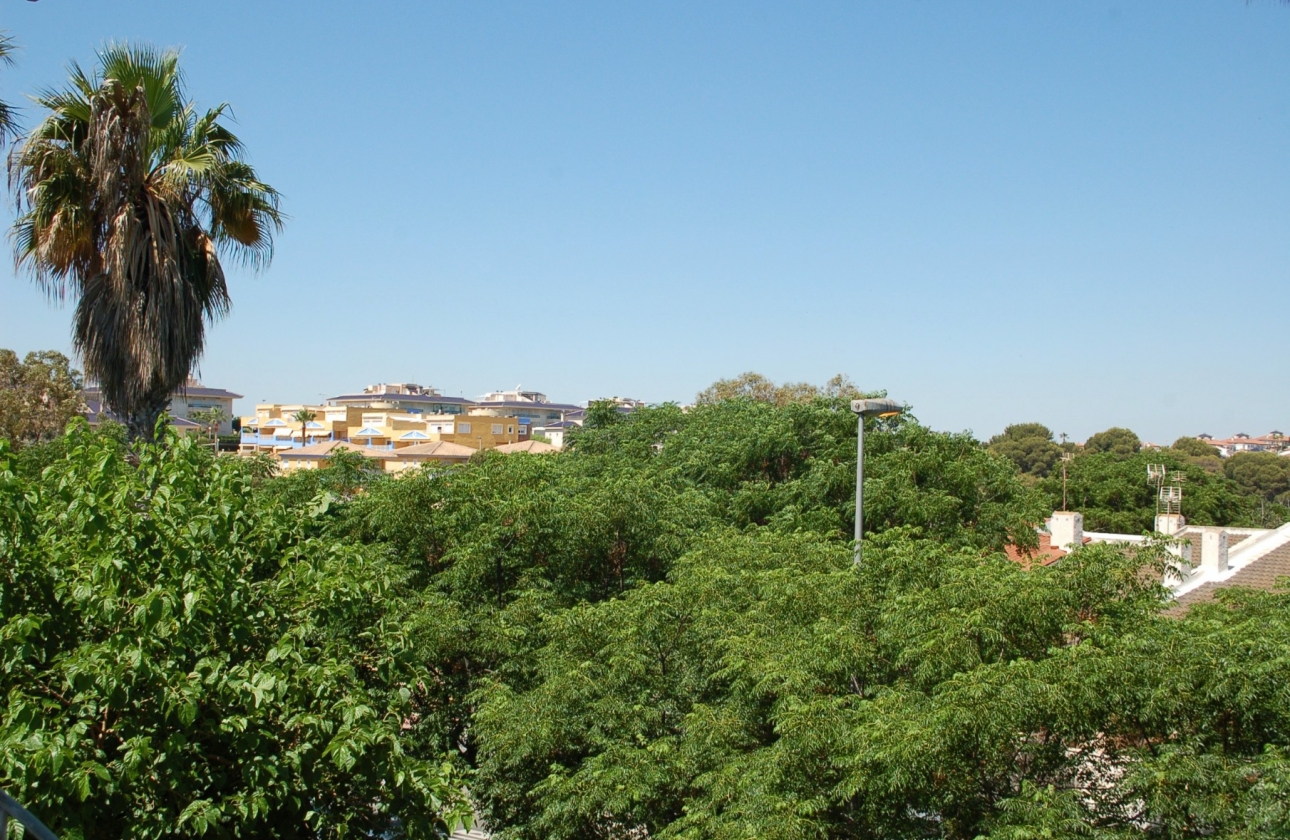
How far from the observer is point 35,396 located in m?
38.9

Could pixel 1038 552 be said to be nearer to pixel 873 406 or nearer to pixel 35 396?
pixel 873 406

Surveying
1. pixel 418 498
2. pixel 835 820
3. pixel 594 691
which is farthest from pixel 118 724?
pixel 418 498

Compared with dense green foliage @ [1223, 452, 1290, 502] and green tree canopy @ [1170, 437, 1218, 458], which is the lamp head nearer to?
dense green foliage @ [1223, 452, 1290, 502]

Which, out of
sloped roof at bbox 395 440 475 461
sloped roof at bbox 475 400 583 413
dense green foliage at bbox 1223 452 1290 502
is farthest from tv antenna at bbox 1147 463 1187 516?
sloped roof at bbox 475 400 583 413

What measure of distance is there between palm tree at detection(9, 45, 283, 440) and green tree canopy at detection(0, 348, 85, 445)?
102 feet

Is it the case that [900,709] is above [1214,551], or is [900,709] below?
below

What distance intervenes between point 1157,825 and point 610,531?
26.7 ft

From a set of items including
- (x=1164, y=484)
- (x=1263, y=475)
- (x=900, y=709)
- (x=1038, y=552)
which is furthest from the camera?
(x=1263, y=475)

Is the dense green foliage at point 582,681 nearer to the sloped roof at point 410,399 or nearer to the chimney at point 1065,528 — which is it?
the chimney at point 1065,528

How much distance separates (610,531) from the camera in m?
14.1

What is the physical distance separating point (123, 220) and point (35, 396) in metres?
33.7

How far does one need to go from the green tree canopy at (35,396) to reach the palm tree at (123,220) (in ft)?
102

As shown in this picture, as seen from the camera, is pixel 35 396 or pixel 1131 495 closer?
pixel 35 396

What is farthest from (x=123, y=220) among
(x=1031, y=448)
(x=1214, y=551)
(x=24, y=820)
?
(x=1031, y=448)
